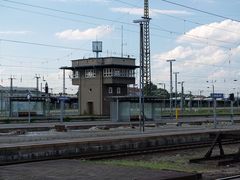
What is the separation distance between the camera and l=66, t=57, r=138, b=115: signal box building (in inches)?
3329

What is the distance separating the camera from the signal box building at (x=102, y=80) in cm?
8456

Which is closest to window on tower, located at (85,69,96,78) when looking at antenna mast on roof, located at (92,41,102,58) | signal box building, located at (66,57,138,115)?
signal box building, located at (66,57,138,115)

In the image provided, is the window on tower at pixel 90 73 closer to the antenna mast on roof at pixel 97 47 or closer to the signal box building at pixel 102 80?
the signal box building at pixel 102 80

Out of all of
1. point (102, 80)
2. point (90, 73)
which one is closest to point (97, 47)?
point (90, 73)

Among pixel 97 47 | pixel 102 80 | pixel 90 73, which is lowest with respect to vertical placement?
pixel 102 80

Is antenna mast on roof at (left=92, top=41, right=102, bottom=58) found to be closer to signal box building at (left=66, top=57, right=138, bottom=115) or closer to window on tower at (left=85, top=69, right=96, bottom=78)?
signal box building at (left=66, top=57, right=138, bottom=115)

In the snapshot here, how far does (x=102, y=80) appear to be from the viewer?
280 feet

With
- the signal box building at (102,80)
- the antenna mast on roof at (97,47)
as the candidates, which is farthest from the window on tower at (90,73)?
the antenna mast on roof at (97,47)

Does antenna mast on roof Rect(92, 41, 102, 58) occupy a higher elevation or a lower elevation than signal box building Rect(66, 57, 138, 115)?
higher

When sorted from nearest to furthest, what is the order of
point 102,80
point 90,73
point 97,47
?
point 102,80
point 90,73
point 97,47

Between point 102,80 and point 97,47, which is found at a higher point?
point 97,47

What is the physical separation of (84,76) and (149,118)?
33.2m

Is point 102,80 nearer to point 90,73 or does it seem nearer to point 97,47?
point 90,73

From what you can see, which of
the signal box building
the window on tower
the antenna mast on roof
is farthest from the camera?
the antenna mast on roof
